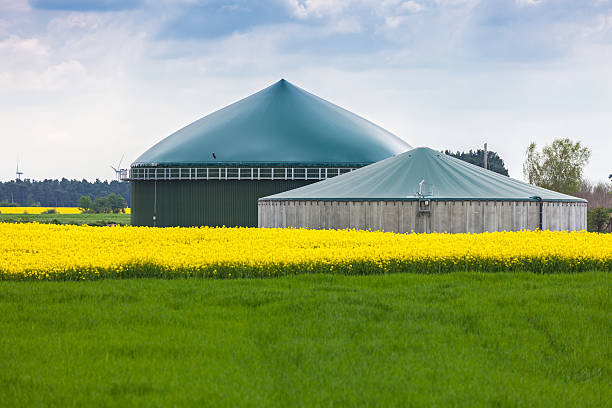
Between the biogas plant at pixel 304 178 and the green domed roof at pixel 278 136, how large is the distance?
0.09m

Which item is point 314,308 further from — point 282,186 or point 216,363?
point 282,186

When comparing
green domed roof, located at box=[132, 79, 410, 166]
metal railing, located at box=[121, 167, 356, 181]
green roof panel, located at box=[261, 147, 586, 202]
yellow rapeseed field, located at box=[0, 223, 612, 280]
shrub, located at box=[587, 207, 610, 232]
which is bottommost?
yellow rapeseed field, located at box=[0, 223, 612, 280]

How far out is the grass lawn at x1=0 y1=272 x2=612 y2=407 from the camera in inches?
309

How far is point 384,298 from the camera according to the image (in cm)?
1273

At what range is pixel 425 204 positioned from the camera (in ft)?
104

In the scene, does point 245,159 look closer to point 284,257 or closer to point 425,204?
point 425,204

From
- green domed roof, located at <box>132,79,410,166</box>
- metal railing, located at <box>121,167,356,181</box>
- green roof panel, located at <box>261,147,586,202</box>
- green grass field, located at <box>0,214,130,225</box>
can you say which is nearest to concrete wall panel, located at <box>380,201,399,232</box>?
green roof panel, located at <box>261,147,586,202</box>

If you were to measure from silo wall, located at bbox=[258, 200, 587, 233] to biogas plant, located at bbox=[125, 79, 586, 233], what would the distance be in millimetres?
48

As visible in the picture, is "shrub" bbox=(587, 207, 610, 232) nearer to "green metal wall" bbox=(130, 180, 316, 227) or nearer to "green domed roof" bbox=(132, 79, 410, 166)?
"green domed roof" bbox=(132, 79, 410, 166)

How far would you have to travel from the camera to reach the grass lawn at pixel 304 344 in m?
7.86

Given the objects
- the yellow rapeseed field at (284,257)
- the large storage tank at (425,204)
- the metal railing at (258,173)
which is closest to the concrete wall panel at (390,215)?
the large storage tank at (425,204)

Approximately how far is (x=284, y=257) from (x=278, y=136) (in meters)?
40.8

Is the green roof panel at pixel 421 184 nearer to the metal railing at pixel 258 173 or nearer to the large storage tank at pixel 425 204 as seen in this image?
the large storage tank at pixel 425 204

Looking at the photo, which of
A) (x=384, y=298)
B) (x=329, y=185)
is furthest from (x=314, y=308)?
(x=329, y=185)
